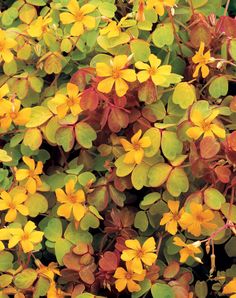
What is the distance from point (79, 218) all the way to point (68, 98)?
0.29 meters

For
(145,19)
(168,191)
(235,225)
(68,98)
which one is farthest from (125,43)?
(235,225)

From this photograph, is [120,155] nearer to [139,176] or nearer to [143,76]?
[139,176]

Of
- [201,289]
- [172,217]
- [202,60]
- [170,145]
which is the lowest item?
[201,289]

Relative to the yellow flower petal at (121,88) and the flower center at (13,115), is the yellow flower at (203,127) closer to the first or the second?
the yellow flower petal at (121,88)

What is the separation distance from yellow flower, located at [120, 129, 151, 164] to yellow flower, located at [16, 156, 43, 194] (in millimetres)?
224

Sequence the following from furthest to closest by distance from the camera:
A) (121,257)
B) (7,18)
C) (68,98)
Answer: (7,18) < (68,98) < (121,257)

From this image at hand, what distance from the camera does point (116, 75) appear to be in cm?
170

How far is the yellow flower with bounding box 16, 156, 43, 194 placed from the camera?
1768 millimetres

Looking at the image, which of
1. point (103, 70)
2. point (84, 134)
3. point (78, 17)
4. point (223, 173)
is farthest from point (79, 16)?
point (223, 173)

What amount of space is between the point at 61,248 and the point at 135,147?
0.30m

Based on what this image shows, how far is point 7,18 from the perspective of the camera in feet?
6.74

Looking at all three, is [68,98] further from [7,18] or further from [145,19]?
[7,18]

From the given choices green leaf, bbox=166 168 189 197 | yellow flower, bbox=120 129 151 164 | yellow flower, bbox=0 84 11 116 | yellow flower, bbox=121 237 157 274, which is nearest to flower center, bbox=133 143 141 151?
yellow flower, bbox=120 129 151 164

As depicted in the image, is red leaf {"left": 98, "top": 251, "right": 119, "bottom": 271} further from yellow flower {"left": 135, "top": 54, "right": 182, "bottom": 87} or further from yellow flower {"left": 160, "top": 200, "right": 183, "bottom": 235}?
yellow flower {"left": 135, "top": 54, "right": 182, "bottom": 87}
